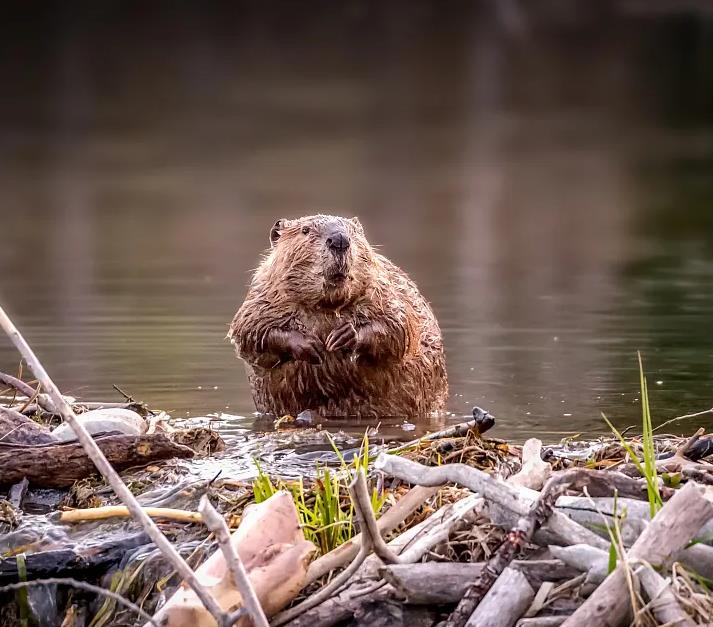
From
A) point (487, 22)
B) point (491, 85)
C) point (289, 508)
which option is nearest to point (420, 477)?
point (289, 508)

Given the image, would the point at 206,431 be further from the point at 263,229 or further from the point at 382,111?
the point at 382,111

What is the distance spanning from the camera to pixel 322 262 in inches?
230

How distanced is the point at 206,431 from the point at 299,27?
108 feet

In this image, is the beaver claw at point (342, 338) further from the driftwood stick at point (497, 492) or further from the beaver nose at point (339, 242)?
the driftwood stick at point (497, 492)

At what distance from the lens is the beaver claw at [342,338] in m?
5.95

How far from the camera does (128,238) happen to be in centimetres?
1686

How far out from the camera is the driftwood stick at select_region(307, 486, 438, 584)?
357 centimetres

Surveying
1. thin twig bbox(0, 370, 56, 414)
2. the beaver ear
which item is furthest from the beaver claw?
thin twig bbox(0, 370, 56, 414)

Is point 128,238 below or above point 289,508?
below

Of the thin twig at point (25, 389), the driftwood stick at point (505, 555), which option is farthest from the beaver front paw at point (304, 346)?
the driftwood stick at point (505, 555)

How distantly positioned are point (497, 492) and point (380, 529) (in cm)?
35

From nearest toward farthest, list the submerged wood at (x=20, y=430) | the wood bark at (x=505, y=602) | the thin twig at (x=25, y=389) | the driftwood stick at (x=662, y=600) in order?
the driftwood stick at (x=662, y=600)
the wood bark at (x=505, y=602)
the submerged wood at (x=20, y=430)
the thin twig at (x=25, y=389)

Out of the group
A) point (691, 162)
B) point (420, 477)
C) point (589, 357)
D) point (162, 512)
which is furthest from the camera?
point (691, 162)

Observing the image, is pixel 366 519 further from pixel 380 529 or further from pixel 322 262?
pixel 322 262
